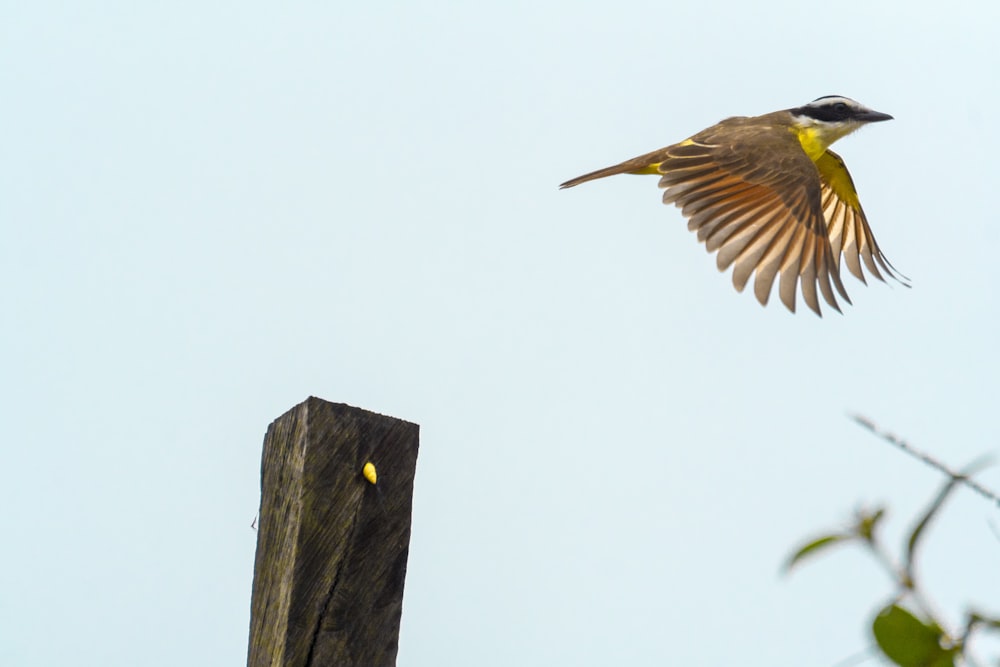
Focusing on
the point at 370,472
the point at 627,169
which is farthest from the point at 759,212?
the point at 370,472

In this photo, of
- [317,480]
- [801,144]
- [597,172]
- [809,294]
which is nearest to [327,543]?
[317,480]

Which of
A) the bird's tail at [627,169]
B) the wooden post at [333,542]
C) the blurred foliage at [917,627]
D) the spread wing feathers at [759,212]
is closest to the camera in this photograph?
the blurred foliage at [917,627]

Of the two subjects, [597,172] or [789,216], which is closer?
[789,216]

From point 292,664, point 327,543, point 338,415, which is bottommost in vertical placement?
point 292,664

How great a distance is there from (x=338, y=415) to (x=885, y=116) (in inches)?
237

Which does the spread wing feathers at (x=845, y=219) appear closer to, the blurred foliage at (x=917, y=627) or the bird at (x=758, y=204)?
the bird at (x=758, y=204)

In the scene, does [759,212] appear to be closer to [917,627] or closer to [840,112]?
[840,112]

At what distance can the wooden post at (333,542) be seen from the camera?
178 cm

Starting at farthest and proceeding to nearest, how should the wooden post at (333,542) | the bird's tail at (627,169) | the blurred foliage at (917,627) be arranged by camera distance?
1. the bird's tail at (627,169)
2. the wooden post at (333,542)
3. the blurred foliage at (917,627)

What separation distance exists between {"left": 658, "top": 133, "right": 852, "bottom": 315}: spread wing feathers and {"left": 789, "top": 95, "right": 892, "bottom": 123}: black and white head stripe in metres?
1.08

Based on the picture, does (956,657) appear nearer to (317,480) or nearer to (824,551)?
(824,551)

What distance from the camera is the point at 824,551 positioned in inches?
25.7

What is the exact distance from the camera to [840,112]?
23.6 ft

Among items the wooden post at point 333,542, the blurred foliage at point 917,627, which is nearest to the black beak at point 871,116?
the wooden post at point 333,542
